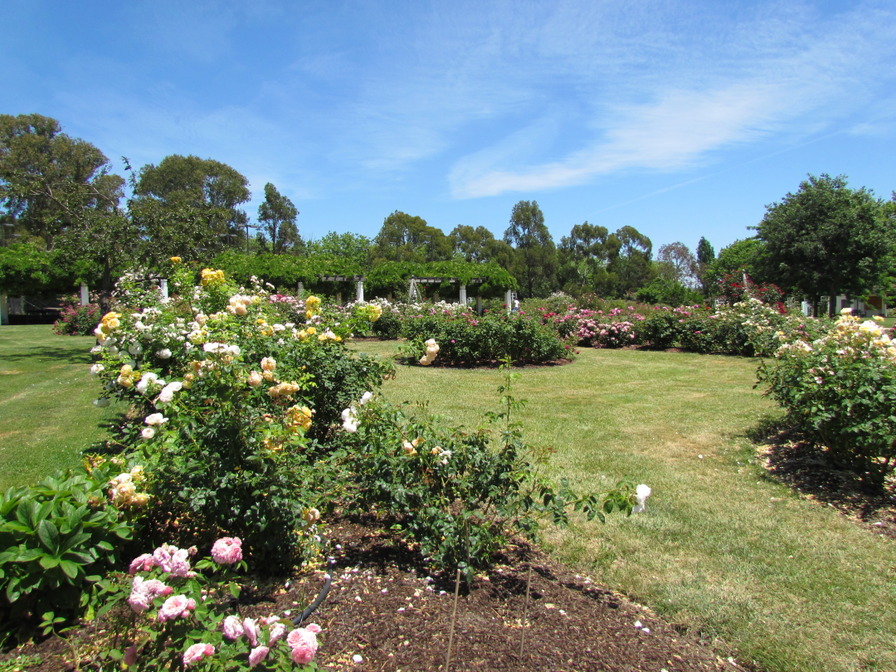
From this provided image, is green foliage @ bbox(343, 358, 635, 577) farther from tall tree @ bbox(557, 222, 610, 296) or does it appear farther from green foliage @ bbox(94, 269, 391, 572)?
tall tree @ bbox(557, 222, 610, 296)

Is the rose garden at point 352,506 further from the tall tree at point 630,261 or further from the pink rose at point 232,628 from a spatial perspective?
the tall tree at point 630,261

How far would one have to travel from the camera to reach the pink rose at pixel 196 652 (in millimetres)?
1374

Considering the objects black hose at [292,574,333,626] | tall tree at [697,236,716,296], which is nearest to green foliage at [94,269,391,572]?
black hose at [292,574,333,626]

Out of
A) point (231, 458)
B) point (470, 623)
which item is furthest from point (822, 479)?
point (231, 458)

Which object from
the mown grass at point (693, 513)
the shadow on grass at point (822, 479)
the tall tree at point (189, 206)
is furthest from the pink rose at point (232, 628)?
the tall tree at point (189, 206)

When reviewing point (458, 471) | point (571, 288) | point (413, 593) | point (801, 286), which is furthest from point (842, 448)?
point (571, 288)

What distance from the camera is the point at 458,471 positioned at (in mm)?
2854

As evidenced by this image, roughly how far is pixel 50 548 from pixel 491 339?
8.52m

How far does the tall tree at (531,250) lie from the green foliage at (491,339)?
33320mm

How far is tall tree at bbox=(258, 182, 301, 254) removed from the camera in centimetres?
4622

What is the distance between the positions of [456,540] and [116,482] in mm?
1442

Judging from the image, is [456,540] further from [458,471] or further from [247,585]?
[247,585]

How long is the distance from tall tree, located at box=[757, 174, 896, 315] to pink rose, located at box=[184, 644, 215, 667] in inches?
962

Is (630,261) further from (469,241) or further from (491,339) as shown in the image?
(491,339)
